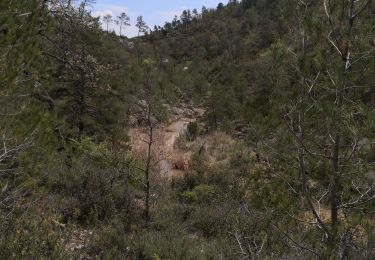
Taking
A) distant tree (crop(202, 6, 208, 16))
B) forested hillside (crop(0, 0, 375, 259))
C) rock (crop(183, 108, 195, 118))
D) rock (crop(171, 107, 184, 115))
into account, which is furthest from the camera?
distant tree (crop(202, 6, 208, 16))

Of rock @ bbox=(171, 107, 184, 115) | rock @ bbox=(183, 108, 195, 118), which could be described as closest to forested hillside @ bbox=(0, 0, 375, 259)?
rock @ bbox=(171, 107, 184, 115)

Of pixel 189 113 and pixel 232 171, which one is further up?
pixel 189 113

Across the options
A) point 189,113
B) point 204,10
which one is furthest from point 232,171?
point 204,10

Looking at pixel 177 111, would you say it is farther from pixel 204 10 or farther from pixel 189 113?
pixel 204 10

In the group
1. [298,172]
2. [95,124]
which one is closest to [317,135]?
[298,172]

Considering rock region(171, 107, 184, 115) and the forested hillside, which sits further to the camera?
rock region(171, 107, 184, 115)

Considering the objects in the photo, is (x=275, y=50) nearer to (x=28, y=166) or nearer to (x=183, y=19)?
(x=28, y=166)

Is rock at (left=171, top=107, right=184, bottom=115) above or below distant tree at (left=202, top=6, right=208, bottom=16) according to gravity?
below

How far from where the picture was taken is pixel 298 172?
3.56 m

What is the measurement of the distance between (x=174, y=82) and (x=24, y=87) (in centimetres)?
4383

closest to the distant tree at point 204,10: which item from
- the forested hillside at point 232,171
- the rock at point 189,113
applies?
the rock at point 189,113

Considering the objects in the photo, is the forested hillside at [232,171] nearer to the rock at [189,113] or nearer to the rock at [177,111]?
the rock at [177,111]

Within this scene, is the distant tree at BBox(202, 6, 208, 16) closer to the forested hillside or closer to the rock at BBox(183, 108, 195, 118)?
the rock at BBox(183, 108, 195, 118)

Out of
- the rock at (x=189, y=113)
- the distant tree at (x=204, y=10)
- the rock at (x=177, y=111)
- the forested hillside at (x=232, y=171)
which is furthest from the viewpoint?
the distant tree at (x=204, y=10)
